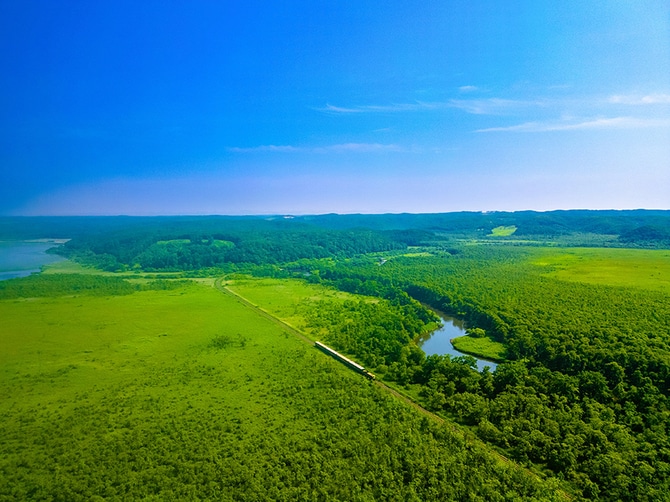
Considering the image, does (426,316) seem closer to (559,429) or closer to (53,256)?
(559,429)

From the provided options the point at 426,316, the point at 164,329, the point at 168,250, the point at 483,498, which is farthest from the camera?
the point at 168,250

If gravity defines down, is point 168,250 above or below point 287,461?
above

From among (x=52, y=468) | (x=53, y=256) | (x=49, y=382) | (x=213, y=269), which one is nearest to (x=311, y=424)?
(x=52, y=468)

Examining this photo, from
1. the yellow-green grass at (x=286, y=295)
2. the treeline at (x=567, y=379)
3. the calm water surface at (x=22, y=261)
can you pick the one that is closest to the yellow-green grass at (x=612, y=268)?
the treeline at (x=567, y=379)

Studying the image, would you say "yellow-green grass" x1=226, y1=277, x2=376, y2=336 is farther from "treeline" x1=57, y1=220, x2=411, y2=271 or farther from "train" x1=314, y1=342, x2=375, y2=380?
"treeline" x1=57, y1=220, x2=411, y2=271

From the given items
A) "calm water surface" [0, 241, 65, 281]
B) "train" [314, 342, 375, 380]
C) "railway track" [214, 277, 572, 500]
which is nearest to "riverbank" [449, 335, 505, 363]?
"train" [314, 342, 375, 380]

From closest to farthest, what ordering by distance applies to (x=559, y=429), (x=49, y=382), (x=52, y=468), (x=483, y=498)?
(x=483, y=498) < (x=52, y=468) < (x=559, y=429) < (x=49, y=382)
